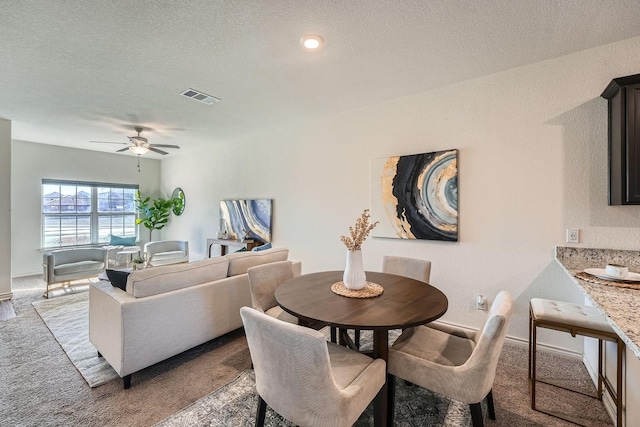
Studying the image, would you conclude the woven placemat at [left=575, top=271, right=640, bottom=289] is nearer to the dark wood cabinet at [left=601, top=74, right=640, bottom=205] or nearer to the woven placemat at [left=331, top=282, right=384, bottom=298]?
the dark wood cabinet at [left=601, top=74, right=640, bottom=205]

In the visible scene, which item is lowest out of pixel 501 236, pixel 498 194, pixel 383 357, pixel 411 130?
pixel 383 357

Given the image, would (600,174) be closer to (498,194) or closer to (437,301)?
(498,194)

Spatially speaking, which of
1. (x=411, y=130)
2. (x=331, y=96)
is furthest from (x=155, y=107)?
(x=411, y=130)

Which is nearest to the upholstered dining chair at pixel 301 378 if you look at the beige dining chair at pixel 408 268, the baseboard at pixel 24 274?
the beige dining chair at pixel 408 268

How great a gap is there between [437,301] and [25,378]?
10.2 ft

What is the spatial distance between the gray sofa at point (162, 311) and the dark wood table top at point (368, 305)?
0.91 metres

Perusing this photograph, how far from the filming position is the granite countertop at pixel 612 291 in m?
1.10

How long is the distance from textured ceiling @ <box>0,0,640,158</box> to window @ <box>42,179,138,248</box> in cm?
288

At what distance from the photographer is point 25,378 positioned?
2164mm

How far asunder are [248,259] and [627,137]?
3.24 metres

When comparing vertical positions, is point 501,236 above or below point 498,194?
below

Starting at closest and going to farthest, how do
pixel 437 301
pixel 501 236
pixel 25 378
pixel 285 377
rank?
pixel 285 377 → pixel 437 301 → pixel 25 378 → pixel 501 236

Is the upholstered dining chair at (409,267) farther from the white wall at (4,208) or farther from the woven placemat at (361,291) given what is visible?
the white wall at (4,208)

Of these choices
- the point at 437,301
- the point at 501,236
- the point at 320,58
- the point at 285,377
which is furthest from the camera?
the point at 501,236
